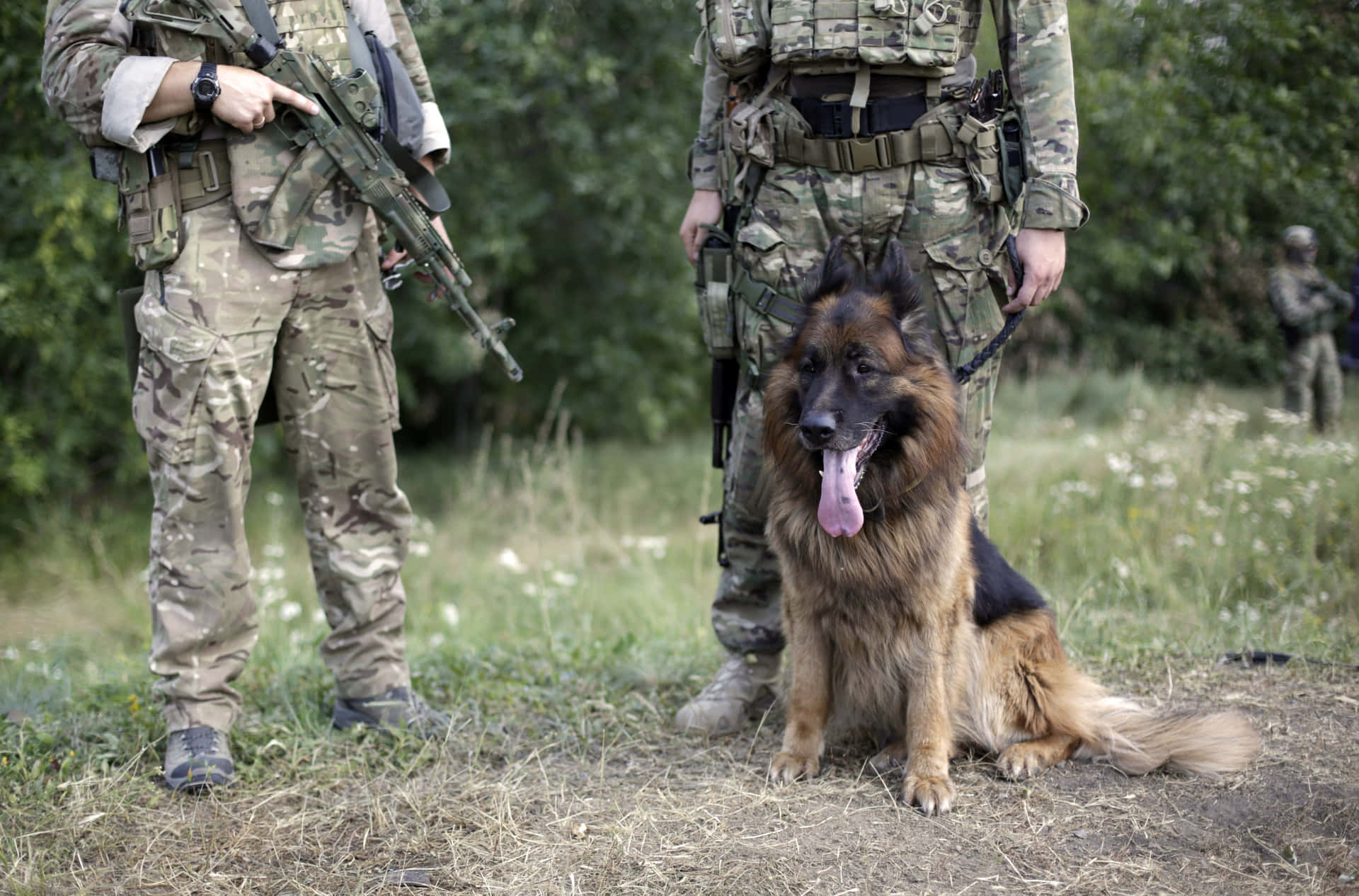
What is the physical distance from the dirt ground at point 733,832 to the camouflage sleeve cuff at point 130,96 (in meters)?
1.87

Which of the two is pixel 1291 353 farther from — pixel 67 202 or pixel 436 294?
pixel 67 202

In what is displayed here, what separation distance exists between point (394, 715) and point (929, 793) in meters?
1.76

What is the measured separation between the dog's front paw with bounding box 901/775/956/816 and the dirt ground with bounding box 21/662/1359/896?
4 centimetres

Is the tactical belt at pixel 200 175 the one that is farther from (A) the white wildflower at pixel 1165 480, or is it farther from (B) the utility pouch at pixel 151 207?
(A) the white wildflower at pixel 1165 480

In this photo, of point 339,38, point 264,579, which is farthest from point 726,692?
point 264,579

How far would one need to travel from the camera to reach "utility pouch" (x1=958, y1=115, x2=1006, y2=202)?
3.00 m

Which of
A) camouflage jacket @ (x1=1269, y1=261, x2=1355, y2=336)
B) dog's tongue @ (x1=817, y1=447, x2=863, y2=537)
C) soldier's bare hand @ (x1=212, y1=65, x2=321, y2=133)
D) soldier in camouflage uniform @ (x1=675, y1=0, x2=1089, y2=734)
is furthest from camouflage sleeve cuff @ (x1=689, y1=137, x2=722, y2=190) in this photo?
camouflage jacket @ (x1=1269, y1=261, x2=1355, y2=336)

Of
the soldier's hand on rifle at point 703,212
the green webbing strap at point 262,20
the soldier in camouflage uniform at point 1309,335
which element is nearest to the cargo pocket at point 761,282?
the soldier's hand on rifle at point 703,212

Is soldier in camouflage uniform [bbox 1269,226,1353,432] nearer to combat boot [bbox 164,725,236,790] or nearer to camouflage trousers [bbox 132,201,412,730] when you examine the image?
camouflage trousers [bbox 132,201,412,730]

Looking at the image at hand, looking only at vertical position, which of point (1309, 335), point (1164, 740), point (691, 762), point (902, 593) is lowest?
point (691, 762)

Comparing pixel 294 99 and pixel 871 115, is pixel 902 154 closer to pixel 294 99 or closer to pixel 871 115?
pixel 871 115

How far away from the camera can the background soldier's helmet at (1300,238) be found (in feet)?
19.4

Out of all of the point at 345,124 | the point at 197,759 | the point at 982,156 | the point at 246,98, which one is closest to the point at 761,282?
the point at 982,156

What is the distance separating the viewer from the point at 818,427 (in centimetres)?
256
